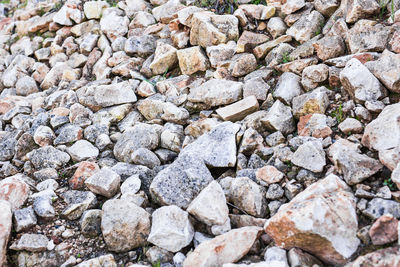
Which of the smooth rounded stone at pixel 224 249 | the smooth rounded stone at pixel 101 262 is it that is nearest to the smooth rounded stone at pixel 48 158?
the smooth rounded stone at pixel 101 262

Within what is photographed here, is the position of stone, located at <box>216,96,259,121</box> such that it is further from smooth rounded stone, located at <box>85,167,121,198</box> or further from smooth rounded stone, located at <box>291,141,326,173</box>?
smooth rounded stone, located at <box>85,167,121,198</box>

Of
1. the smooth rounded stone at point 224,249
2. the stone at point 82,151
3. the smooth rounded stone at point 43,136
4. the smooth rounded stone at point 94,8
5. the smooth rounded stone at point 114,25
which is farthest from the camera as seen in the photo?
the smooth rounded stone at point 94,8

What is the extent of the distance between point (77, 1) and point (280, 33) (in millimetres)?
4286

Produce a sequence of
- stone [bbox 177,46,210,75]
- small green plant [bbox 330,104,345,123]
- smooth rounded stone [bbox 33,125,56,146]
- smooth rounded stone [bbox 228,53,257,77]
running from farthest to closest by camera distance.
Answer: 1. stone [bbox 177,46,210,75]
2. smooth rounded stone [bbox 228,53,257,77]
3. smooth rounded stone [bbox 33,125,56,146]
4. small green plant [bbox 330,104,345,123]

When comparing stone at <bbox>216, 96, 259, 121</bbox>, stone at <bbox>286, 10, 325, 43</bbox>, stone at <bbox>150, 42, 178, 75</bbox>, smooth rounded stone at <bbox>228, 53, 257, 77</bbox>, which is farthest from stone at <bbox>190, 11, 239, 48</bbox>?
stone at <bbox>216, 96, 259, 121</bbox>

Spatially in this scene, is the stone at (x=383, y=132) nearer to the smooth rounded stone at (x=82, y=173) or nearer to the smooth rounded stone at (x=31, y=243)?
the smooth rounded stone at (x=82, y=173)

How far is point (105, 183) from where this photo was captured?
3.29 meters

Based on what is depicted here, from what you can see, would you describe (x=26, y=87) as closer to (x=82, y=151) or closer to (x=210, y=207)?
(x=82, y=151)

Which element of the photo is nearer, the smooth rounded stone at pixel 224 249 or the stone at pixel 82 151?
the smooth rounded stone at pixel 224 249

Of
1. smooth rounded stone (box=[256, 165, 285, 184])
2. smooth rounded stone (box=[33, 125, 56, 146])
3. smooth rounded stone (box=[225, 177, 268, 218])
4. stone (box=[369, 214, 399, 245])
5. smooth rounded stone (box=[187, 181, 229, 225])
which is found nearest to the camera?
stone (box=[369, 214, 399, 245])

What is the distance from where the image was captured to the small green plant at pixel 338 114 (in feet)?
10.8

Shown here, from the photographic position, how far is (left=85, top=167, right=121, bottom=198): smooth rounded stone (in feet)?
10.8

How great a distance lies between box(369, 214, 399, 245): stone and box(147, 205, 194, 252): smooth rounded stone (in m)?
1.30

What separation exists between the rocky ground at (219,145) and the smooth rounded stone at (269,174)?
0.01 metres
